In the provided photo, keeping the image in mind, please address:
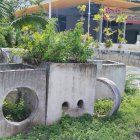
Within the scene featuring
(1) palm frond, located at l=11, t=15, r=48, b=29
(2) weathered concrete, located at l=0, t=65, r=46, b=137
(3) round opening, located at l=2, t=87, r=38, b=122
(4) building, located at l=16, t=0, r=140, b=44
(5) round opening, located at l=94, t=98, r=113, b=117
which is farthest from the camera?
(4) building, located at l=16, t=0, r=140, b=44

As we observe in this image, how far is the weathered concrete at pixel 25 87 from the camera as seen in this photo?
19.8 feet

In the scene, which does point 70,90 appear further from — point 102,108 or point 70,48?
point 102,108

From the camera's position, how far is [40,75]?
6500 millimetres

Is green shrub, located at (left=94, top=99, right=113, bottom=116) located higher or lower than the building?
lower

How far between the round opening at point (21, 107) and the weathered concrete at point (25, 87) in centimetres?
11

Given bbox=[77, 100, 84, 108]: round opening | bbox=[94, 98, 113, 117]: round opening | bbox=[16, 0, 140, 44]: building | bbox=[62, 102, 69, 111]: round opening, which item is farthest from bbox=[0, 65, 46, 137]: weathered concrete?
bbox=[16, 0, 140, 44]: building

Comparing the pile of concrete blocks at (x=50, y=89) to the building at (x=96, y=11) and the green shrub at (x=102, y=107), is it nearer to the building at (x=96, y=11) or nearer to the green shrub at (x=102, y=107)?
the green shrub at (x=102, y=107)

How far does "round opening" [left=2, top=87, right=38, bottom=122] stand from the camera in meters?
6.67

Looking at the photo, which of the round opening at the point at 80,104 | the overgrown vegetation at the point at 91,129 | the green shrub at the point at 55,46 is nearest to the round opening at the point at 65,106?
the overgrown vegetation at the point at 91,129

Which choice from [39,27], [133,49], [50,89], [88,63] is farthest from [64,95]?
[133,49]

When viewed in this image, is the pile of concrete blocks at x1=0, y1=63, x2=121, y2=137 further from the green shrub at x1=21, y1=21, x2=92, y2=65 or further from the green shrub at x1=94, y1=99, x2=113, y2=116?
the green shrub at x1=94, y1=99, x2=113, y2=116

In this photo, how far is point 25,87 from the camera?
6.35 m

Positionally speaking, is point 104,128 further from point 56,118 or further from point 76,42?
point 76,42

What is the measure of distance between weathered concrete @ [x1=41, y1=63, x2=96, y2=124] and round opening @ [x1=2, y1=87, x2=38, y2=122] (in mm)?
352
